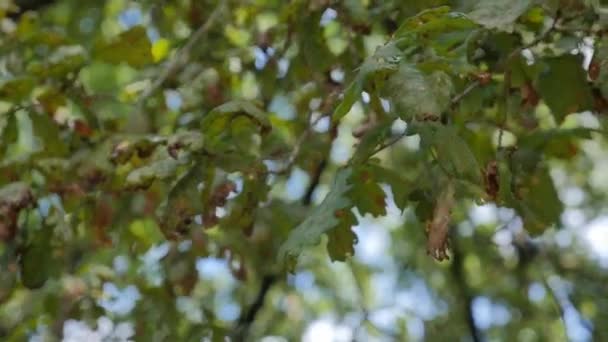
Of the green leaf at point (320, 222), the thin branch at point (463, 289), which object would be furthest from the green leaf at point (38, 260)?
the thin branch at point (463, 289)

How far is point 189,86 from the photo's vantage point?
2340 millimetres

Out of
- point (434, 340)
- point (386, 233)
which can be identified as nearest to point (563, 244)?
point (386, 233)

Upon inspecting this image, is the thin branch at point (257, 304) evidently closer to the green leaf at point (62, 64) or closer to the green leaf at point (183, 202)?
the green leaf at point (62, 64)

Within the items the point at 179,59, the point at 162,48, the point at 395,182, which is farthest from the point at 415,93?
the point at 162,48

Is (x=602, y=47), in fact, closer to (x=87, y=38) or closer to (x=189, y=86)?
(x=189, y=86)

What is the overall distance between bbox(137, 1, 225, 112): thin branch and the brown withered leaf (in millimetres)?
1128

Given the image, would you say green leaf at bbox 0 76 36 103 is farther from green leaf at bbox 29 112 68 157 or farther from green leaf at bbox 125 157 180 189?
green leaf at bbox 125 157 180 189

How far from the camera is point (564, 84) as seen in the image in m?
1.74

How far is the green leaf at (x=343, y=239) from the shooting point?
1.58m

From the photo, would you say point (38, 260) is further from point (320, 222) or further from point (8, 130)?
point (320, 222)

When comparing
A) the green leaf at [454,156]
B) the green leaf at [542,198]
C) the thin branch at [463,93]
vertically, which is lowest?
the green leaf at [542,198]

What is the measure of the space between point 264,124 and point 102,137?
0.67 meters

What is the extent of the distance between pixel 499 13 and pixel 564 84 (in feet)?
1.46

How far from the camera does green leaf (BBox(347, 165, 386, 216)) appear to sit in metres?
1.49
